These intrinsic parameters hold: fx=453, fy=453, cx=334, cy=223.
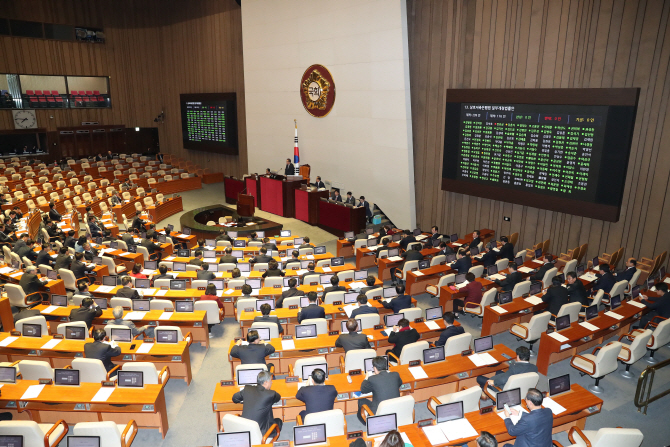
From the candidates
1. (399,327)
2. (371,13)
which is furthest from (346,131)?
(399,327)

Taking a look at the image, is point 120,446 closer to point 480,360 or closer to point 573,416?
point 480,360

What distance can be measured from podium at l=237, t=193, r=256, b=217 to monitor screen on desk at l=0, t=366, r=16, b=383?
37.3ft

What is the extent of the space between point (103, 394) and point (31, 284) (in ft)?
17.6

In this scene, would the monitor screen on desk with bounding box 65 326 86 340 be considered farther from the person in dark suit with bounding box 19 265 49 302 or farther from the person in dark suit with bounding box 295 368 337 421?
the person in dark suit with bounding box 295 368 337 421

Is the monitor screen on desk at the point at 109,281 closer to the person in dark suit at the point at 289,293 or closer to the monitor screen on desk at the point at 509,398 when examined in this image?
the person in dark suit at the point at 289,293

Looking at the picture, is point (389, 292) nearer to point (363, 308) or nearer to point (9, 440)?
point (363, 308)

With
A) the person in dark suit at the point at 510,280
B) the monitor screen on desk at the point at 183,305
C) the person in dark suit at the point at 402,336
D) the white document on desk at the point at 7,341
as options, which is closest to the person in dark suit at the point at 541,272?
the person in dark suit at the point at 510,280

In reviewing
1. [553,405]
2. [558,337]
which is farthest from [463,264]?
[553,405]

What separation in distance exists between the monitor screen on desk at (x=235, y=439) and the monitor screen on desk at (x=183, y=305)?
13.2 ft

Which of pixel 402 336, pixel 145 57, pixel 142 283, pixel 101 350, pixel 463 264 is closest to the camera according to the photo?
pixel 101 350

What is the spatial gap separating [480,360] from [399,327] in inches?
53.2

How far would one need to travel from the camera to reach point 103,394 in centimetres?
623

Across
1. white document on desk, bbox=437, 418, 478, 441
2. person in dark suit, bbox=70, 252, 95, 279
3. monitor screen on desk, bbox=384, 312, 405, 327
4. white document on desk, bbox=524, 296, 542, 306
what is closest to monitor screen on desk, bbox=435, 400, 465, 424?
white document on desk, bbox=437, 418, 478, 441

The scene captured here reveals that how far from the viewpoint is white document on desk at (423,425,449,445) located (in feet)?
17.4
